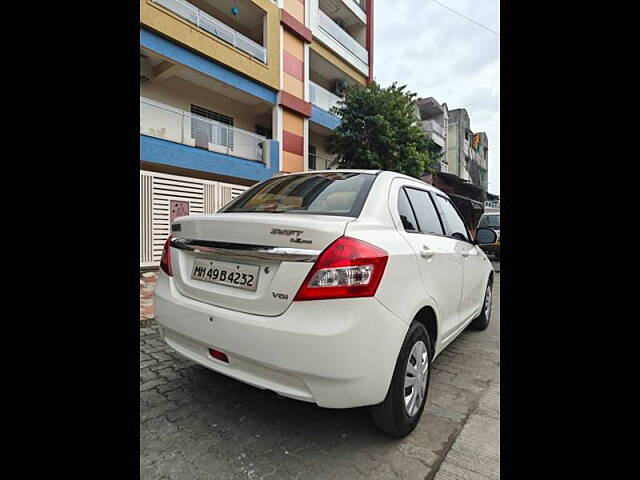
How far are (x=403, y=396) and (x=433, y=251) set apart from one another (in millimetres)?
920

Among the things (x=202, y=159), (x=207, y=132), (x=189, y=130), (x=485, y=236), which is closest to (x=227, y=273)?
(x=485, y=236)

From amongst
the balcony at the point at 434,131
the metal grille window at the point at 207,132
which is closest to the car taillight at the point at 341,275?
the metal grille window at the point at 207,132

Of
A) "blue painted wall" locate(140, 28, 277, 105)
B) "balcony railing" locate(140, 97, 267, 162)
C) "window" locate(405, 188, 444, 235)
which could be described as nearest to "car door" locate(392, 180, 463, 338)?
"window" locate(405, 188, 444, 235)

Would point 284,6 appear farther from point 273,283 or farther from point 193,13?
point 273,283

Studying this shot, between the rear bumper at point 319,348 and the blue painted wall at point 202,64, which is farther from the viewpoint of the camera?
the blue painted wall at point 202,64

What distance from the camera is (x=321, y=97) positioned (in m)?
14.0

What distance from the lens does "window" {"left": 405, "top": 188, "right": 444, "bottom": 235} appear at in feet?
8.07

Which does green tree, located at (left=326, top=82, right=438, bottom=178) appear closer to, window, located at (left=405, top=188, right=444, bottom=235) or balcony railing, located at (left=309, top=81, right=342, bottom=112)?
balcony railing, located at (left=309, top=81, right=342, bottom=112)

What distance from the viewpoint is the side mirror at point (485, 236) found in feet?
11.4

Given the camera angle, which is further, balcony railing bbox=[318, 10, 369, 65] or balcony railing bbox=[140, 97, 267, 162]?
balcony railing bbox=[318, 10, 369, 65]

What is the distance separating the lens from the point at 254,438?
1874mm

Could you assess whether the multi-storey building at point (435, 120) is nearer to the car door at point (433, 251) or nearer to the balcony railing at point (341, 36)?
the balcony railing at point (341, 36)
